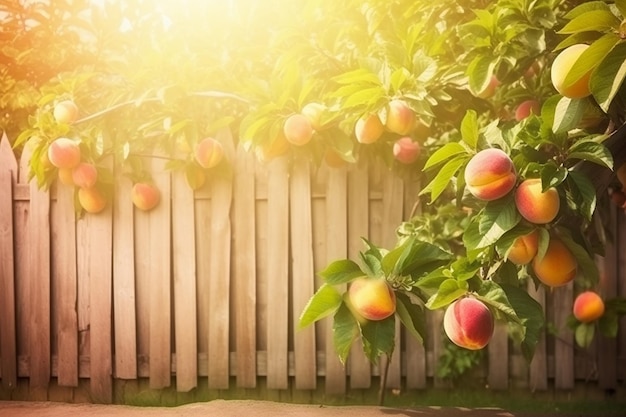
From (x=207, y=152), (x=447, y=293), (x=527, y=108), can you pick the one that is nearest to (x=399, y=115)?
(x=527, y=108)

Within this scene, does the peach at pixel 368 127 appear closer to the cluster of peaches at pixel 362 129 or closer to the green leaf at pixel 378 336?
the cluster of peaches at pixel 362 129

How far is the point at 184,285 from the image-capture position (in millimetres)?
4211

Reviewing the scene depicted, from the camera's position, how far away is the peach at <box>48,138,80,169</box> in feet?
12.5

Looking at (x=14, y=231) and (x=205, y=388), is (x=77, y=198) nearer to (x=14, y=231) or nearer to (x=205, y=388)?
(x=14, y=231)

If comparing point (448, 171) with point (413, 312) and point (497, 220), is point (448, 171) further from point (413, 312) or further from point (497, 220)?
point (413, 312)

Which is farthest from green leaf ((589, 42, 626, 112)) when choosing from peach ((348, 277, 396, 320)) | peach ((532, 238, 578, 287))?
peach ((348, 277, 396, 320))

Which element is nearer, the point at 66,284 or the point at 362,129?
the point at 362,129

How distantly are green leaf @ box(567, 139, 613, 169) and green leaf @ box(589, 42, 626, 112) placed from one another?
0.26m

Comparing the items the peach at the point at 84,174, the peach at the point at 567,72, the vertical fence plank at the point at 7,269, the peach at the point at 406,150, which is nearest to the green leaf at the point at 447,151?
the peach at the point at 567,72

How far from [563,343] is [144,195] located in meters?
2.82

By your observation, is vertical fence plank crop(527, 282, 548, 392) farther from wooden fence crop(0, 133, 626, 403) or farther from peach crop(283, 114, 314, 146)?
peach crop(283, 114, 314, 146)

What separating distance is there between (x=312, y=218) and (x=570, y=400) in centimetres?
200

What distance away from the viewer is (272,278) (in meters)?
4.15

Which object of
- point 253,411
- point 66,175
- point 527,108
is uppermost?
point 527,108
